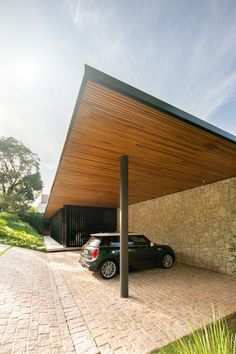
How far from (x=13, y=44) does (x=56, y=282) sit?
233 inches

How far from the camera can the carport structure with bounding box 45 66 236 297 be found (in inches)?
100

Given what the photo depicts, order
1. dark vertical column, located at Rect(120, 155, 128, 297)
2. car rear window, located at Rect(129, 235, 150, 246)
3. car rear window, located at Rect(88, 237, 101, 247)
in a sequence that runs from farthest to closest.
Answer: car rear window, located at Rect(129, 235, 150, 246)
car rear window, located at Rect(88, 237, 101, 247)
dark vertical column, located at Rect(120, 155, 128, 297)

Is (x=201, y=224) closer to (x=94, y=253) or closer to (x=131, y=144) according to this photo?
(x=94, y=253)

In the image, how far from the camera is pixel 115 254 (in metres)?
5.85

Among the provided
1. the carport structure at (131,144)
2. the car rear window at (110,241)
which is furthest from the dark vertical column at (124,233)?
the car rear window at (110,241)

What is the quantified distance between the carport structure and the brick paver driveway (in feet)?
2.69

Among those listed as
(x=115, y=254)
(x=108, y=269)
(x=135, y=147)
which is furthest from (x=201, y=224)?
(x=135, y=147)

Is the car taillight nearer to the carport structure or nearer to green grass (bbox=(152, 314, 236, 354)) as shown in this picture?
the carport structure

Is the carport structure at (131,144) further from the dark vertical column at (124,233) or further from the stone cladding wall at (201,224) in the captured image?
the stone cladding wall at (201,224)

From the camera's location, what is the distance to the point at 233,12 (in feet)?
13.1

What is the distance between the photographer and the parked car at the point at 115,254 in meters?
5.69

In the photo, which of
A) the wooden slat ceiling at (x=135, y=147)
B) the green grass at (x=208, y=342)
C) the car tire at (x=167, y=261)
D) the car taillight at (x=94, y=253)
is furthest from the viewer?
the car tire at (x=167, y=261)

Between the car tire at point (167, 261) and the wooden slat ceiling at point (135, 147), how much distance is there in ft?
8.92

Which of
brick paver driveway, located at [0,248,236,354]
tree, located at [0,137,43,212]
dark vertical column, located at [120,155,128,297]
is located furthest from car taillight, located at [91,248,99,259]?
tree, located at [0,137,43,212]
